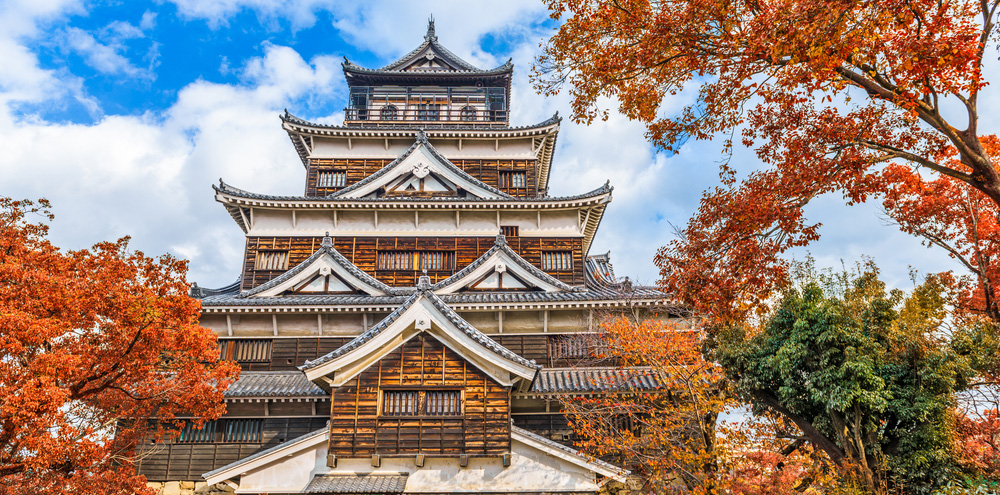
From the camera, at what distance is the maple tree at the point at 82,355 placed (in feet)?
30.9

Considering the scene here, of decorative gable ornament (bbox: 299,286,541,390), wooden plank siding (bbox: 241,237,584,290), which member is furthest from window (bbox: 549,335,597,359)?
wooden plank siding (bbox: 241,237,584,290)

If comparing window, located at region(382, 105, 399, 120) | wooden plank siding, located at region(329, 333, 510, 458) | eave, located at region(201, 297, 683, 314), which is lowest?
wooden plank siding, located at region(329, 333, 510, 458)

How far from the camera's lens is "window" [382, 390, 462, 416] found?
14.8 m

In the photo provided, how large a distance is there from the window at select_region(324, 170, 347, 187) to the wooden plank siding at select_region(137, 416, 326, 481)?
435 inches

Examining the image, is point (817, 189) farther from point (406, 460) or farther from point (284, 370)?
point (284, 370)

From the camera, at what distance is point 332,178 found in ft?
81.6

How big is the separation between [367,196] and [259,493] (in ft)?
39.1

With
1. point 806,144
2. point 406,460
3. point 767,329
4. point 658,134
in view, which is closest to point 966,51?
point 806,144

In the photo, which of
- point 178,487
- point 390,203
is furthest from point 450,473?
point 390,203

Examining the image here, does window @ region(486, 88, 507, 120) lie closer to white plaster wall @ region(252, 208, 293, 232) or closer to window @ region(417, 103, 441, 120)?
window @ region(417, 103, 441, 120)

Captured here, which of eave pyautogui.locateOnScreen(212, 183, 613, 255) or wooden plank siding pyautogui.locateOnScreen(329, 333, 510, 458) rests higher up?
eave pyautogui.locateOnScreen(212, 183, 613, 255)

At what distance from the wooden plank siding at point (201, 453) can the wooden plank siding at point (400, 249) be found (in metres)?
6.48

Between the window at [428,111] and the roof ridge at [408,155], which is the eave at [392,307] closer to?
the roof ridge at [408,155]

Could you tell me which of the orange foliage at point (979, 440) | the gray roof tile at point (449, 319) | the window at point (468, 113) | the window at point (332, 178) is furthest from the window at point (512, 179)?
the orange foliage at point (979, 440)
